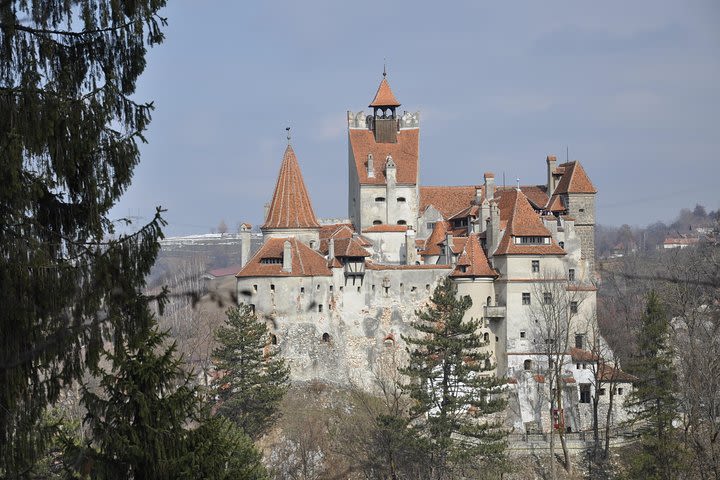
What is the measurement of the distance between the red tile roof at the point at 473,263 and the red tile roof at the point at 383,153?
805cm

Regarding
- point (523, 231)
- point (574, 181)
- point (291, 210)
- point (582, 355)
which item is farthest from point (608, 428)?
point (291, 210)

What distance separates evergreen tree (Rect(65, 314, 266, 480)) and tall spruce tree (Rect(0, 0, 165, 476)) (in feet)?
11.1

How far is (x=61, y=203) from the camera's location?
1329 cm

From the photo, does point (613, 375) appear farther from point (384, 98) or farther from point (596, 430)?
point (384, 98)

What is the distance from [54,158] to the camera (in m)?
12.7

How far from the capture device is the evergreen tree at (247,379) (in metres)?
55.9

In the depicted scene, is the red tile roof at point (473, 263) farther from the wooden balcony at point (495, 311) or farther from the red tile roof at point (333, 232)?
the red tile roof at point (333, 232)

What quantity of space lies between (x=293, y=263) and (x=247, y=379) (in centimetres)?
767

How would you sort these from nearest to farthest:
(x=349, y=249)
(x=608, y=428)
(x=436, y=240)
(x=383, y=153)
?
(x=608, y=428), (x=349, y=249), (x=436, y=240), (x=383, y=153)

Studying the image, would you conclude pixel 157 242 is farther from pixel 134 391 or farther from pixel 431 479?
pixel 431 479

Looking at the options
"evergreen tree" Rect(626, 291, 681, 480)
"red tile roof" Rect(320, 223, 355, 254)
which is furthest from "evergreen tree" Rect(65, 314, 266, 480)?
"red tile roof" Rect(320, 223, 355, 254)

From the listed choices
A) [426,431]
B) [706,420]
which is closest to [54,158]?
[426,431]

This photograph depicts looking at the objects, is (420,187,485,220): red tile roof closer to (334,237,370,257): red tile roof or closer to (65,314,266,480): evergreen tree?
(334,237,370,257): red tile roof

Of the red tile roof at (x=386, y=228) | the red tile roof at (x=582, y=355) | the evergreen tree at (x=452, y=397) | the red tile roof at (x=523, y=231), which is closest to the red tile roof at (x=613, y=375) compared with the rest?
the red tile roof at (x=582, y=355)
